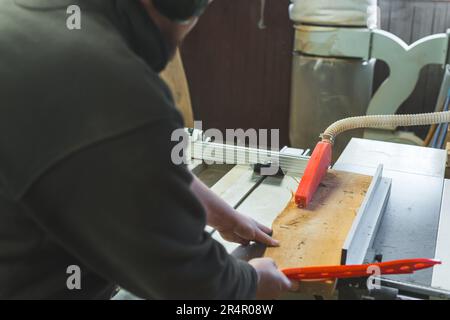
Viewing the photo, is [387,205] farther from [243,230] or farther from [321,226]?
[243,230]

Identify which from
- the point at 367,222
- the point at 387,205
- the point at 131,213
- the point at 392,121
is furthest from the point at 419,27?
the point at 131,213

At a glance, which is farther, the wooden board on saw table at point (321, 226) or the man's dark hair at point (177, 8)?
the wooden board on saw table at point (321, 226)

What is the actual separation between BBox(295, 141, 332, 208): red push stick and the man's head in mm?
532

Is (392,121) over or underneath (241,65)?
over

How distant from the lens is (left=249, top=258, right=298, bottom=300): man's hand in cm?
80

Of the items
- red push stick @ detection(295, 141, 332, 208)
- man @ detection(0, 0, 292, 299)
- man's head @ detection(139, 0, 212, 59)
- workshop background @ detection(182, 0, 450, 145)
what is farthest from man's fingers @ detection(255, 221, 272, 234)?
workshop background @ detection(182, 0, 450, 145)

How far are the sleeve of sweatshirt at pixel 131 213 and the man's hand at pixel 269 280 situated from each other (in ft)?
0.54

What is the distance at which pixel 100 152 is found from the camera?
57 centimetres

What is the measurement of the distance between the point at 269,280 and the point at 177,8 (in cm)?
42

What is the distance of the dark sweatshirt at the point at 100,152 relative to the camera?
1.89 feet

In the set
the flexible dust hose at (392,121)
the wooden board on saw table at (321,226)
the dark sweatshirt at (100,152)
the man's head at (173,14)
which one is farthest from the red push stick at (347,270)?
the flexible dust hose at (392,121)

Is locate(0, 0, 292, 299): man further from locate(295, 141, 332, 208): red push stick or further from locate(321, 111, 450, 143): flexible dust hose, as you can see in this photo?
locate(321, 111, 450, 143): flexible dust hose

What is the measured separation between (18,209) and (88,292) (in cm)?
15

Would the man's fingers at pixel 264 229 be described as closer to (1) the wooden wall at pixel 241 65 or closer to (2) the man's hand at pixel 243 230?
(2) the man's hand at pixel 243 230
